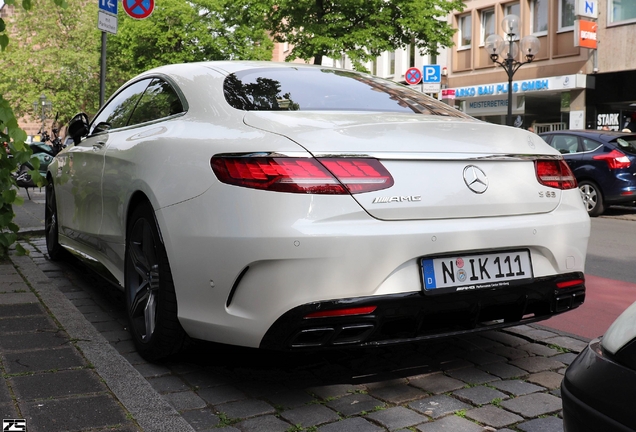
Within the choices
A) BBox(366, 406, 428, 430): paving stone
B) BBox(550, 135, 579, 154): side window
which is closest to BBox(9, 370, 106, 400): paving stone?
BBox(366, 406, 428, 430): paving stone

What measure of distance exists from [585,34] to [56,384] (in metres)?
25.1

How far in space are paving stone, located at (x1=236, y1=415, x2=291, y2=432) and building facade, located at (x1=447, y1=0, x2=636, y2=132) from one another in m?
21.9

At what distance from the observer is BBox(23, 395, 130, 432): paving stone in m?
2.89

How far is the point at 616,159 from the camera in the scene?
1359 centimetres

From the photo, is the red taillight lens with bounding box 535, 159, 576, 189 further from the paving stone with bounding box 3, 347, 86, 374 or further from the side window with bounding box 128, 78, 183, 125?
the paving stone with bounding box 3, 347, 86, 374

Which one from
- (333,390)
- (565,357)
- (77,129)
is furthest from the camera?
(77,129)

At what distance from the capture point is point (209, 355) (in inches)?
158

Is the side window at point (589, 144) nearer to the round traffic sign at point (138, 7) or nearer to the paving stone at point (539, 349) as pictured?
the round traffic sign at point (138, 7)

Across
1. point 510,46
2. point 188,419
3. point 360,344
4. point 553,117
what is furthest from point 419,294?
point 553,117

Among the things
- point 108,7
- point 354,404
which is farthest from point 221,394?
point 108,7

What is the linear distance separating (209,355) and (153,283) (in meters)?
0.53

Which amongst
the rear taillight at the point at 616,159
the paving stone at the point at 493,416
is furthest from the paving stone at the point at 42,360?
the rear taillight at the point at 616,159

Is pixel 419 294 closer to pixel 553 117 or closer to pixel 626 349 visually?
pixel 626 349

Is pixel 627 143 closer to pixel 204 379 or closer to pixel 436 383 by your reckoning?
pixel 436 383
